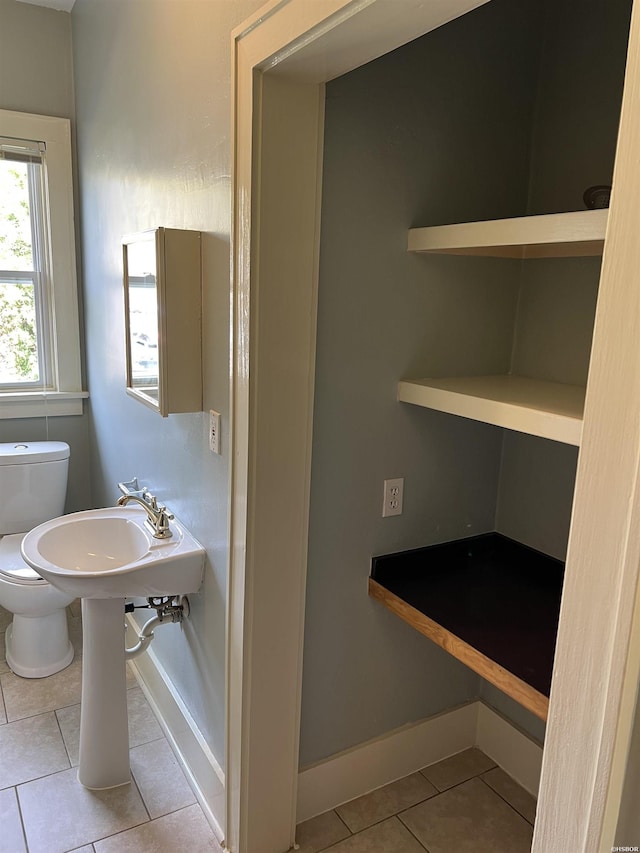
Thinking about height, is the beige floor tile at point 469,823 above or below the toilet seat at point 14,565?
below

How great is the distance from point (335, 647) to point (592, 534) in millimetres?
1201

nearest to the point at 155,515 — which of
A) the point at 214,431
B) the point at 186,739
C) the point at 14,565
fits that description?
the point at 214,431

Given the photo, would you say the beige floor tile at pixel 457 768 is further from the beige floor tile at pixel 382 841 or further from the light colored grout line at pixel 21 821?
the light colored grout line at pixel 21 821

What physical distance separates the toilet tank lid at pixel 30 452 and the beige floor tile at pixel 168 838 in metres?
1.53

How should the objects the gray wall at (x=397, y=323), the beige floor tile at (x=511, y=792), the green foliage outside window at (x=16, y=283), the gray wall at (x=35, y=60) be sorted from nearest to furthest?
the gray wall at (x=397, y=323)
the beige floor tile at (x=511, y=792)
the gray wall at (x=35, y=60)
the green foliage outside window at (x=16, y=283)

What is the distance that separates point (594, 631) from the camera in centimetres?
77

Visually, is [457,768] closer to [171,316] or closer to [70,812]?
[70,812]

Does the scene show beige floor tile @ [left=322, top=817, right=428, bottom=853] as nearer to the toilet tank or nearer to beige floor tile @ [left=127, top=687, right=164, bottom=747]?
beige floor tile @ [left=127, top=687, right=164, bottom=747]

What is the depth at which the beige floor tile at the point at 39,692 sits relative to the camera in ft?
7.67

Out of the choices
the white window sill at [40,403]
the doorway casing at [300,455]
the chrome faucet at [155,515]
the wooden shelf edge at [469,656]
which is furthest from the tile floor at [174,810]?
the white window sill at [40,403]

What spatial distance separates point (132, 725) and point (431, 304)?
1.78 metres

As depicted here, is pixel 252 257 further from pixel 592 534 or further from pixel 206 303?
pixel 592 534

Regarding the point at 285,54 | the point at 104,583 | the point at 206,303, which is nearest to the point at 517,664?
the point at 104,583

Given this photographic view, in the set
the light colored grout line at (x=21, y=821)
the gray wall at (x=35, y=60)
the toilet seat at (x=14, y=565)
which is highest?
the gray wall at (x=35, y=60)
